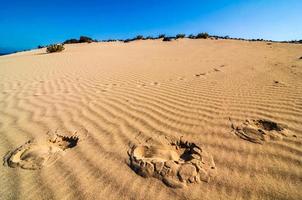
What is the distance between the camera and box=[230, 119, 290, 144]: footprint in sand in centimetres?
252

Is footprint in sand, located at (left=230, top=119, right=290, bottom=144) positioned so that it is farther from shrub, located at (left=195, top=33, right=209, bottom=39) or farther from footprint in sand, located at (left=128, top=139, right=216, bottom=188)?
shrub, located at (left=195, top=33, right=209, bottom=39)

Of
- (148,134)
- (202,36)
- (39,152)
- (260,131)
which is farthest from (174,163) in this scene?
(202,36)

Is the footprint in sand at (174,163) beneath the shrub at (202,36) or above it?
beneath

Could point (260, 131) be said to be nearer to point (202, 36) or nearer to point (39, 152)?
point (39, 152)

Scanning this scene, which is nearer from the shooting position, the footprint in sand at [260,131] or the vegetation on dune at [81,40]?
the footprint in sand at [260,131]

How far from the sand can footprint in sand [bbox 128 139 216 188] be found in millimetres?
46

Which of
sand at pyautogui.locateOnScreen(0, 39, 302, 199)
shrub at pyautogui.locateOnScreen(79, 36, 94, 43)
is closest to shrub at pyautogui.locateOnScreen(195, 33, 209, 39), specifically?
shrub at pyautogui.locateOnScreen(79, 36, 94, 43)

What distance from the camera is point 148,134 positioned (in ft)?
9.07

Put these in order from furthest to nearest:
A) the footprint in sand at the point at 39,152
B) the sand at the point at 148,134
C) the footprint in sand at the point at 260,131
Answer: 1. the footprint in sand at the point at 260,131
2. the footprint in sand at the point at 39,152
3. the sand at the point at 148,134

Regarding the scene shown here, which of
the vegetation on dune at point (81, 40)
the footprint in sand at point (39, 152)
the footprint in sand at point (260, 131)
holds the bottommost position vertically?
the footprint in sand at point (39, 152)

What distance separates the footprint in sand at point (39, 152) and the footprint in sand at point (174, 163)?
0.83m

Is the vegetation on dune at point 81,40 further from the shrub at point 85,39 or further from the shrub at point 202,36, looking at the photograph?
the shrub at point 202,36

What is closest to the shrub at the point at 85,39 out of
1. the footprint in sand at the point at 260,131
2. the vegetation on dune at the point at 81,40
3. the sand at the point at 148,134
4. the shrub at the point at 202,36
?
the vegetation on dune at the point at 81,40

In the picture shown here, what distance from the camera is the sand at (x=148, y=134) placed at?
191 cm
